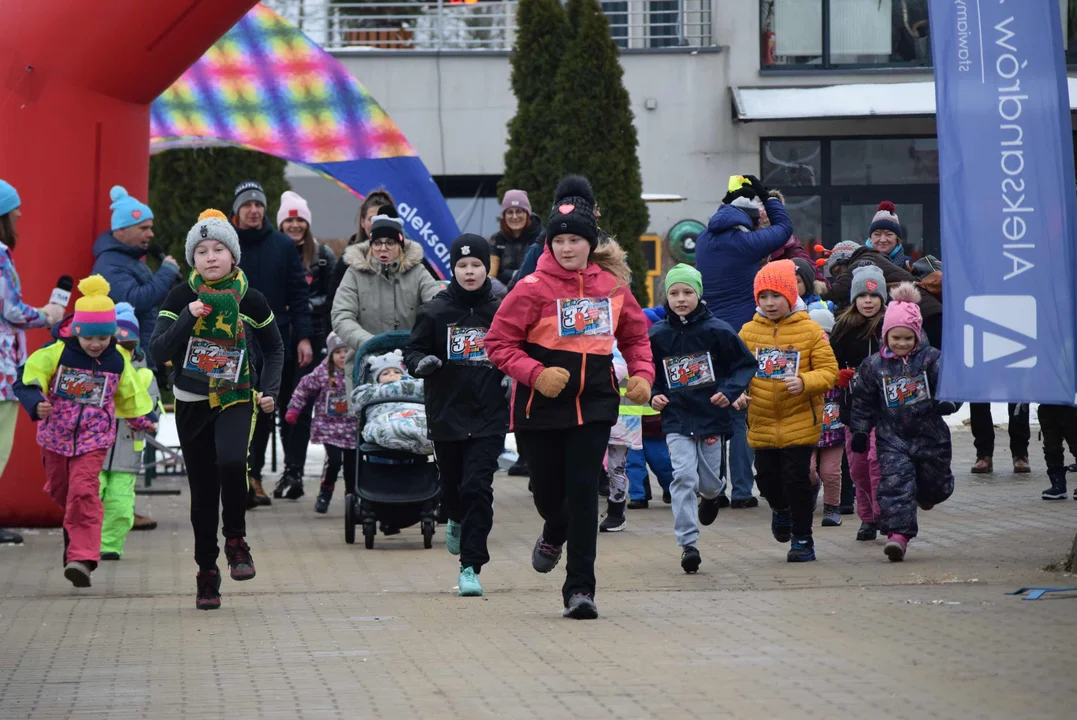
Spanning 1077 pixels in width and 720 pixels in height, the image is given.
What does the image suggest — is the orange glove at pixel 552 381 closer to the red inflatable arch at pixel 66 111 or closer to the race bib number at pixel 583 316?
the race bib number at pixel 583 316

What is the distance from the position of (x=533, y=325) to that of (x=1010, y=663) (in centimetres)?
272

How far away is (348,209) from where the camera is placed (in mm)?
27266

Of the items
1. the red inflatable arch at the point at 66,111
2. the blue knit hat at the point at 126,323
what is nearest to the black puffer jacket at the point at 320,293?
the red inflatable arch at the point at 66,111

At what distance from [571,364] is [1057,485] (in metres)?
6.04

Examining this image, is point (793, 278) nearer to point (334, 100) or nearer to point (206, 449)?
point (206, 449)

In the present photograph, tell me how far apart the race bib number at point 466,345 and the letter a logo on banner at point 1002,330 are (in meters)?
2.46

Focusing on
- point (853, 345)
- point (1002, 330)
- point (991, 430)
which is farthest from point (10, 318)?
point (991, 430)

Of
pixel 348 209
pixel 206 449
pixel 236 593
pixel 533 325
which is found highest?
pixel 348 209

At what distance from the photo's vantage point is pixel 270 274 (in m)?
13.7

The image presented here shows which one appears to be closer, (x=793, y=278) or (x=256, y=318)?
(x=256, y=318)

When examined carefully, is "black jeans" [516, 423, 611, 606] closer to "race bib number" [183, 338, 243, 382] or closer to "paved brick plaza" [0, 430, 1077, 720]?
"paved brick plaza" [0, 430, 1077, 720]

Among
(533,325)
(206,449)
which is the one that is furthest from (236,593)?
(533,325)

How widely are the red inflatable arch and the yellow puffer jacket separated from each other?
434 cm

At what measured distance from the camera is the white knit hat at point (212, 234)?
8.83 m
